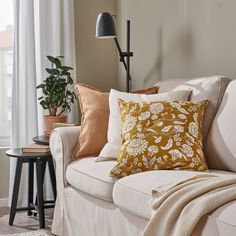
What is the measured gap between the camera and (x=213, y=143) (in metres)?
2.62

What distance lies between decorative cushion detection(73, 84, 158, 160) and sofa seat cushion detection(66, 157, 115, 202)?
0.28ft

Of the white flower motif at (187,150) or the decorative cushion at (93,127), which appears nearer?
the white flower motif at (187,150)

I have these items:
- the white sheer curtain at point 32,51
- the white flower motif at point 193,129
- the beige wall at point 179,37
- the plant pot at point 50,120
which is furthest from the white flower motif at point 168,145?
the white sheer curtain at point 32,51

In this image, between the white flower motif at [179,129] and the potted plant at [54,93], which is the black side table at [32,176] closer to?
the potted plant at [54,93]

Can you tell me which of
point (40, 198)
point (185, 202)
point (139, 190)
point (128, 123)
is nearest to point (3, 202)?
point (40, 198)

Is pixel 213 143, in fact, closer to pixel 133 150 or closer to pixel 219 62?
pixel 133 150

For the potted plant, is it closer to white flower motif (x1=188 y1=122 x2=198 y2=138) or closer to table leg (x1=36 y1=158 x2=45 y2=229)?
table leg (x1=36 y1=158 x2=45 y2=229)

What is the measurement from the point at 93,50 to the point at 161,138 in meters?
2.04

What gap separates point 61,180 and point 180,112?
908 mm

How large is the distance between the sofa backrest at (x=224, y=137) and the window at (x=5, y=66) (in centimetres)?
210

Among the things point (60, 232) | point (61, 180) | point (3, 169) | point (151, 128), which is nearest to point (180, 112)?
point (151, 128)

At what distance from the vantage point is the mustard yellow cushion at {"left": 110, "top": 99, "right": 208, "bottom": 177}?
248 cm

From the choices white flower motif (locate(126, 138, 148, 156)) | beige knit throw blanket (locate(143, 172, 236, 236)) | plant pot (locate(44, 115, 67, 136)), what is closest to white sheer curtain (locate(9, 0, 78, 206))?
plant pot (locate(44, 115, 67, 136))

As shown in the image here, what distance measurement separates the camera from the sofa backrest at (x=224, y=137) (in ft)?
8.20
